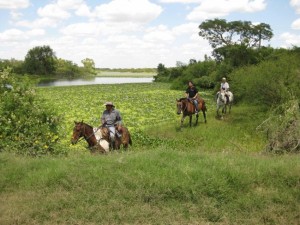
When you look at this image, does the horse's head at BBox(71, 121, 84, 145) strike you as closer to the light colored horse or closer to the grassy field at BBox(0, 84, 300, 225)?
the light colored horse

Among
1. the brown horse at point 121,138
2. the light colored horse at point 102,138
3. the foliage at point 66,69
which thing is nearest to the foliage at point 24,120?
the light colored horse at point 102,138

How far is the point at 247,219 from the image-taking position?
6652 mm

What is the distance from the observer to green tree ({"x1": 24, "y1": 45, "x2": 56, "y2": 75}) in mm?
106812

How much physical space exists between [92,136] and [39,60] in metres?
103

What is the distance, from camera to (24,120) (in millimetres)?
11414

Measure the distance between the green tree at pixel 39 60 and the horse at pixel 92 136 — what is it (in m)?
100.0

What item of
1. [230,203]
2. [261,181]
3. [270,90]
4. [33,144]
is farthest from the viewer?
[270,90]

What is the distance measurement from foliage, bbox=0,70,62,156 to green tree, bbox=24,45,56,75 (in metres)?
99.0

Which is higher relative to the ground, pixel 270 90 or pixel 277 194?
pixel 270 90

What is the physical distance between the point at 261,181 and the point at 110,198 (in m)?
3.10

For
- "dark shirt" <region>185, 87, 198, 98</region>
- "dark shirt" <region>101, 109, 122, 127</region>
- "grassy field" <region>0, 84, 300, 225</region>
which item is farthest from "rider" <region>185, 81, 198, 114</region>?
"grassy field" <region>0, 84, 300, 225</region>

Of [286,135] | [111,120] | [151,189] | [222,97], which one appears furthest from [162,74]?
[151,189]

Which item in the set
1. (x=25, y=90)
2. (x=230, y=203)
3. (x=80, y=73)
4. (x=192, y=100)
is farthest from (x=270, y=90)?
(x=80, y=73)

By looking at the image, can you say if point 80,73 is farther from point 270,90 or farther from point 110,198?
point 110,198
